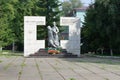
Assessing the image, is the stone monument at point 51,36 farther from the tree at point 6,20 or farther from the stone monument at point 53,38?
the tree at point 6,20

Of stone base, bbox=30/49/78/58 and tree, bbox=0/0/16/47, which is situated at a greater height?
tree, bbox=0/0/16/47

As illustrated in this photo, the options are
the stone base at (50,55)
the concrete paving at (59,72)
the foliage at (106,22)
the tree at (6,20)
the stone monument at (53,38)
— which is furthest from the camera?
the tree at (6,20)

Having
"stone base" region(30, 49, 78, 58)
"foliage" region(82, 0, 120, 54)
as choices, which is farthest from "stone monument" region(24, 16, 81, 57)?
"foliage" region(82, 0, 120, 54)

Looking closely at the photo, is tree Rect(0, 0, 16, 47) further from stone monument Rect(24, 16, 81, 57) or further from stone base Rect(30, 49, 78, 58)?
stone base Rect(30, 49, 78, 58)

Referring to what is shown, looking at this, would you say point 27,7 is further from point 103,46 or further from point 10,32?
point 103,46

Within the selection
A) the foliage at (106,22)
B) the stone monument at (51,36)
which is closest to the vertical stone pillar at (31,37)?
the stone monument at (51,36)

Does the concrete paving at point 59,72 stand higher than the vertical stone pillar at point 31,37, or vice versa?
the vertical stone pillar at point 31,37

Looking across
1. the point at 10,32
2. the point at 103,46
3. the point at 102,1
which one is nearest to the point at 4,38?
the point at 10,32

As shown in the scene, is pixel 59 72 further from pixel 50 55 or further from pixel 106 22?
pixel 106 22

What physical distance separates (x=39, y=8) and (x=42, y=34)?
4251 mm

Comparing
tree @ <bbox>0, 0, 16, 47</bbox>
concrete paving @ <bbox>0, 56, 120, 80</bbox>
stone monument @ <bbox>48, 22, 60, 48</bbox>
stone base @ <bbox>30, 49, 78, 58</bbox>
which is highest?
tree @ <bbox>0, 0, 16, 47</bbox>

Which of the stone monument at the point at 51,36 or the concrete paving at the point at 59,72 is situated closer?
the concrete paving at the point at 59,72

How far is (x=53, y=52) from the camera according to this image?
35406 millimetres

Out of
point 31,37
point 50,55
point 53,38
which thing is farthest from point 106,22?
point 31,37
